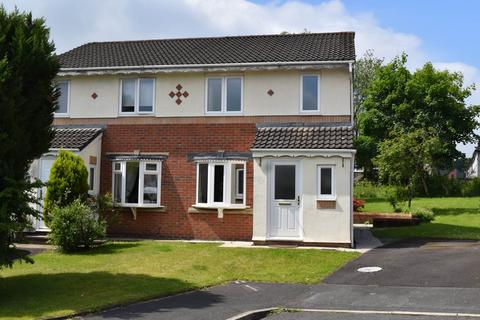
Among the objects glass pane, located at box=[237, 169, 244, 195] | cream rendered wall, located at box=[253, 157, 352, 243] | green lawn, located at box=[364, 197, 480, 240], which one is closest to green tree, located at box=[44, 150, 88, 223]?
glass pane, located at box=[237, 169, 244, 195]

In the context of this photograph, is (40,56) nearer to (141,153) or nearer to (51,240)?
(51,240)

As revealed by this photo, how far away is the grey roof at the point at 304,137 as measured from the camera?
1617cm

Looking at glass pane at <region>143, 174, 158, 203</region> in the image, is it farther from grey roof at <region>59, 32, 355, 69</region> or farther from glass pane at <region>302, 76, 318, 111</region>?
glass pane at <region>302, 76, 318, 111</region>

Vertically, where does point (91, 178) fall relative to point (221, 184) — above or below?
above

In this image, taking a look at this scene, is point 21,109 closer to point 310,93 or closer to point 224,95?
point 224,95

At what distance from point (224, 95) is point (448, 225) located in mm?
10656

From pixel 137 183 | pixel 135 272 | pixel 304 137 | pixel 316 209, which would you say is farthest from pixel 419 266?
pixel 137 183

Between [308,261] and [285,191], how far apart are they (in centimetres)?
344

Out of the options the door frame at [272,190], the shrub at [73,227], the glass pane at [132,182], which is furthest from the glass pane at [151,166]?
the door frame at [272,190]

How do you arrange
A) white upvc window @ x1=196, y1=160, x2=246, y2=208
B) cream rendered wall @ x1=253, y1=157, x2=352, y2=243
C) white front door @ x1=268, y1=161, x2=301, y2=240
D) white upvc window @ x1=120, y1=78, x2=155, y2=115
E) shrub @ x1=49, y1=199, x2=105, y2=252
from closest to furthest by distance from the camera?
shrub @ x1=49, y1=199, x2=105, y2=252 → cream rendered wall @ x1=253, y1=157, x2=352, y2=243 → white front door @ x1=268, y1=161, x2=301, y2=240 → white upvc window @ x1=196, y1=160, x2=246, y2=208 → white upvc window @ x1=120, y1=78, x2=155, y2=115

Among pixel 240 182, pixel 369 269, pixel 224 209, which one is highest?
pixel 240 182

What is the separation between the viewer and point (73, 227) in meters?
15.1

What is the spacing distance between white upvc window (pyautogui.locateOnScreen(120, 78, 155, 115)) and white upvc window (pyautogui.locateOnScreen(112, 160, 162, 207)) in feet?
5.81

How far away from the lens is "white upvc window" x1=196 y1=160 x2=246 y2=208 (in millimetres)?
17328
